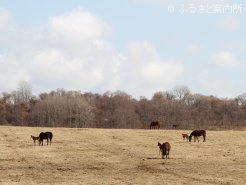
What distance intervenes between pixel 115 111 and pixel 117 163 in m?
99.7

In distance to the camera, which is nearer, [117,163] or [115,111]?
[117,163]

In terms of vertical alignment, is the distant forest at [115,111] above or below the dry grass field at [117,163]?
above

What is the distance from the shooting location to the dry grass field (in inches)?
957

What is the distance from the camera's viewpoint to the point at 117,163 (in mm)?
30609

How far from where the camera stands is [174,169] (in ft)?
90.7

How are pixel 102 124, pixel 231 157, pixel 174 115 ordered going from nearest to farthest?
pixel 231 157
pixel 102 124
pixel 174 115

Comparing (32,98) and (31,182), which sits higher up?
(32,98)

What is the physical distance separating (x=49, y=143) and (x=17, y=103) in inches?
3927

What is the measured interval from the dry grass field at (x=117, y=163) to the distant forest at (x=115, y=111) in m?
60.9

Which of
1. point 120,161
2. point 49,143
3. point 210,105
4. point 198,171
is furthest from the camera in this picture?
point 210,105

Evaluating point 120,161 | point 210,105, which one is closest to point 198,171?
point 120,161

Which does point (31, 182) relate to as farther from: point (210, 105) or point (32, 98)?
point (32, 98)

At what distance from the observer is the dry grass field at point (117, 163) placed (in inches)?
957

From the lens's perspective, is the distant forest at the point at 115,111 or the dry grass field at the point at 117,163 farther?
the distant forest at the point at 115,111
